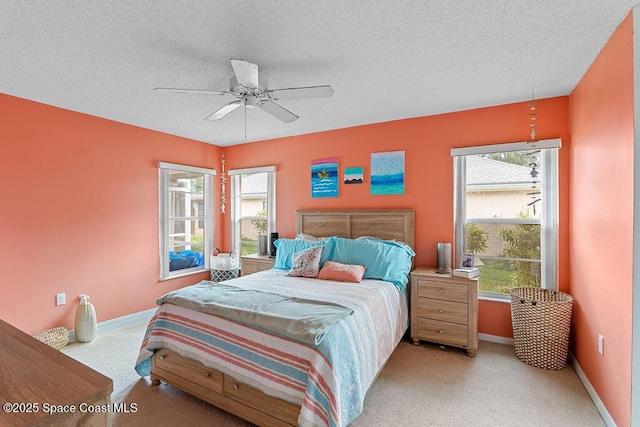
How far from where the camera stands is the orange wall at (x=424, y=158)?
9.95 ft

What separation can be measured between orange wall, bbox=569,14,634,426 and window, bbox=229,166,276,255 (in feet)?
11.7

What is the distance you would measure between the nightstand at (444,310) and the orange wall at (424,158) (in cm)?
46

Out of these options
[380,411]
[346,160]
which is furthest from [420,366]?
[346,160]

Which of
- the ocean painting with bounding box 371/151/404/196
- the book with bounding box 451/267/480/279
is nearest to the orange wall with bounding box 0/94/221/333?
the ocean painting with bounding box 371/151/404/196

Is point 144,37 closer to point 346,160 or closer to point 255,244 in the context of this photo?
point 346,160

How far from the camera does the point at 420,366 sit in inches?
109

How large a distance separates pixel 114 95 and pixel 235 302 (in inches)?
89.7

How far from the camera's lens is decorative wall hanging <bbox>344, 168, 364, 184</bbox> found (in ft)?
13.1

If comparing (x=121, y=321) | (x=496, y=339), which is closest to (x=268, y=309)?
(x=496, y=339)

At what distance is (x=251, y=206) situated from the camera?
16.5ft

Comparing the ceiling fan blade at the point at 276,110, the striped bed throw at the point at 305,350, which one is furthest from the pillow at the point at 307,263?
the ceiling fan blade at the point at 276,110

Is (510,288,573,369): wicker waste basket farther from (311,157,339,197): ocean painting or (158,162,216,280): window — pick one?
(158,162,216,280): window

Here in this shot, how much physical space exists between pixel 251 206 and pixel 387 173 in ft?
7.64

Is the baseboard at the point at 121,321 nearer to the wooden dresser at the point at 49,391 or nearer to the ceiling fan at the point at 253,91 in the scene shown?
the ceiling fan at the point at 253,91
